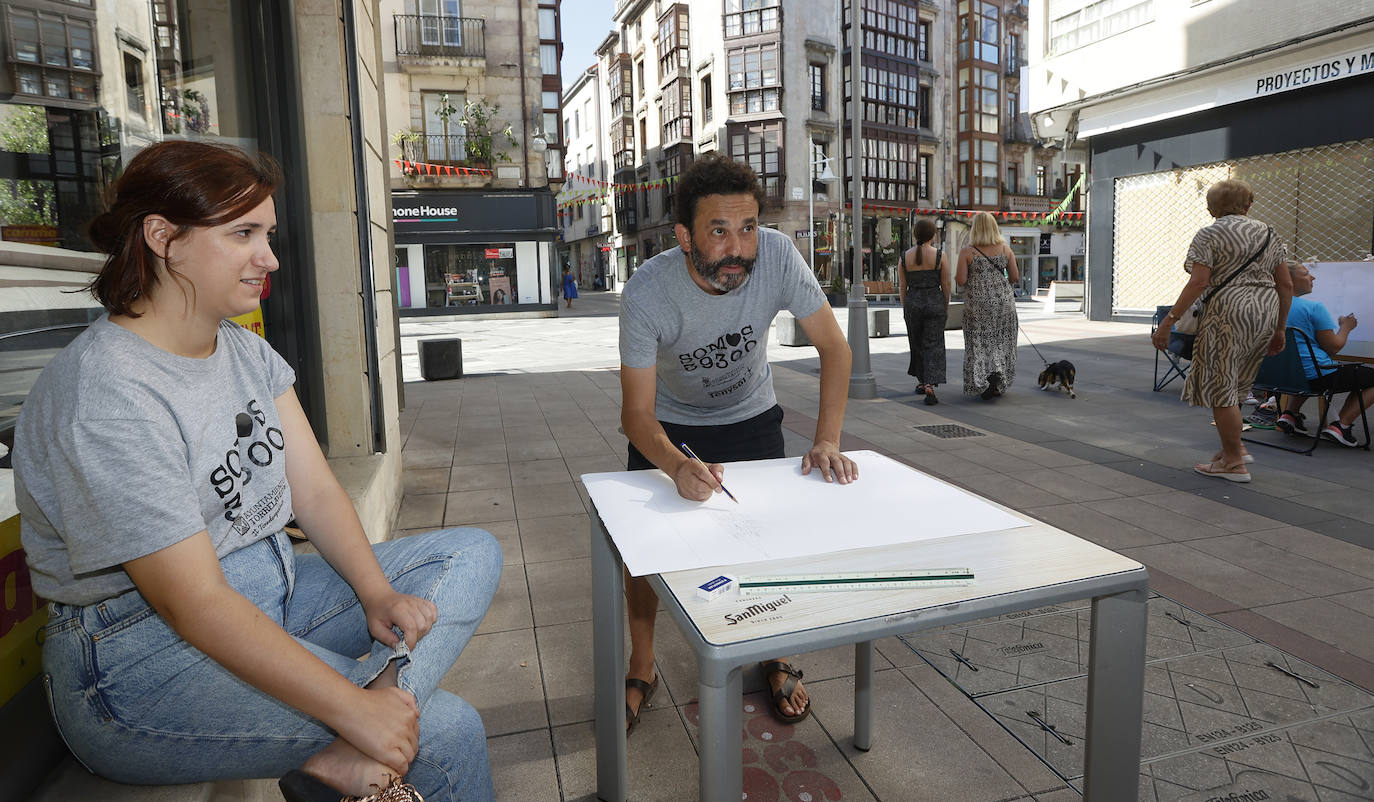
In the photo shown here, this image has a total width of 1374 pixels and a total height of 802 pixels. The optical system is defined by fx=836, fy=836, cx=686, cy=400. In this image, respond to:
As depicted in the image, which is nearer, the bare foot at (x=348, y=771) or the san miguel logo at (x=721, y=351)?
the bare foot at (x=348, y=771)

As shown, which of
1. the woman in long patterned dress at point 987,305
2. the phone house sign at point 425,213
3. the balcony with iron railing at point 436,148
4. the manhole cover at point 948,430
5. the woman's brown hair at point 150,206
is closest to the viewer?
the woman's brown hair at point 150,206

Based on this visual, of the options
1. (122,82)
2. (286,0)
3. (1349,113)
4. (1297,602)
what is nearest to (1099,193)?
(1349,113)

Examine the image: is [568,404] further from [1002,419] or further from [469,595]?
[469,595]

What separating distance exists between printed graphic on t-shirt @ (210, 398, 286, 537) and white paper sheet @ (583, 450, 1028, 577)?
2.22 ft

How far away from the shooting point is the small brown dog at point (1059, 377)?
8805mm

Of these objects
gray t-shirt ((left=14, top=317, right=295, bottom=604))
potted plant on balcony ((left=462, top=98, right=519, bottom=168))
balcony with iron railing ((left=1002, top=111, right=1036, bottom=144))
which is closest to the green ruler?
gray t-shirt ((left=14, top=317, right=295, bottom=604))

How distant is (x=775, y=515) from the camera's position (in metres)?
1.78

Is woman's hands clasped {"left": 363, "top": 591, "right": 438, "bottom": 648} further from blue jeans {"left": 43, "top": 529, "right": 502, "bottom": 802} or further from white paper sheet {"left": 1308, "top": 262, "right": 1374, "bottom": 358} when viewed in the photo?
white paper sheet {"left": 1308, "top": 262, "right": 1374, "bottom": 358}

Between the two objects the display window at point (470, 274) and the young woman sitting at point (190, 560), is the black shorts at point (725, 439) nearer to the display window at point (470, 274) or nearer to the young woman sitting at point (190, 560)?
the young woman sitting at point (190, 560)

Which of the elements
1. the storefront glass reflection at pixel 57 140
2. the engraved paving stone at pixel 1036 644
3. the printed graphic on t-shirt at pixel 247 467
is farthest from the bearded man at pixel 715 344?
the storefront glass reflection at pixel 57 140

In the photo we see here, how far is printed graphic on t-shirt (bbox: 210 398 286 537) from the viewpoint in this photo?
5.14 feet

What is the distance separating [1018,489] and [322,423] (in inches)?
163

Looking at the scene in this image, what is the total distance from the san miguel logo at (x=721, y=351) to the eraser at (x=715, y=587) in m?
1.33

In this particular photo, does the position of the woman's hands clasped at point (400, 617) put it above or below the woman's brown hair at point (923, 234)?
below
